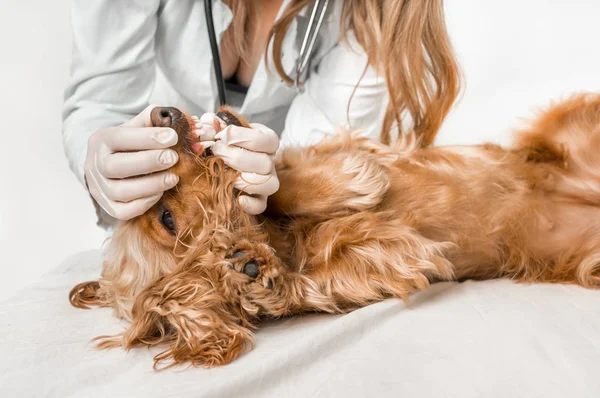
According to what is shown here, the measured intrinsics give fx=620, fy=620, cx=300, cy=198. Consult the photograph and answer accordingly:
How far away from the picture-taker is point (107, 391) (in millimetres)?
1105

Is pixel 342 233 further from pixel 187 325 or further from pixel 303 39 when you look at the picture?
pixel 303 39

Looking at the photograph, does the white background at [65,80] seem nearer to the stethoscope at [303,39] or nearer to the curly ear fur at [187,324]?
the stethoscope at [303,39]

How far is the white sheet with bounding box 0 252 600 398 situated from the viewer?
1.08 meters

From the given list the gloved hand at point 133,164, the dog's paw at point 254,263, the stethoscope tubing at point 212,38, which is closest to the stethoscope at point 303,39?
the stethoscope tubing at point 212,38

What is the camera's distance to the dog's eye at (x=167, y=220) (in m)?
1.46

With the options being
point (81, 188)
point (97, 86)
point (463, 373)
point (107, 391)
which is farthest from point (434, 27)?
point (81, 188)

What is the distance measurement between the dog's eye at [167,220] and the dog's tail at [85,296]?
0.31m

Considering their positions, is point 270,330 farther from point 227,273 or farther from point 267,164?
point 267,164

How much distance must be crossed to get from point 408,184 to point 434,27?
0.65 m

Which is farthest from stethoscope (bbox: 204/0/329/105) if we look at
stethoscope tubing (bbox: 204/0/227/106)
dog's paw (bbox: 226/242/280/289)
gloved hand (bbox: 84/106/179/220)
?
dog's paw (bbox: 226/242/280/289)

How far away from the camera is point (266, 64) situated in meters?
2.16

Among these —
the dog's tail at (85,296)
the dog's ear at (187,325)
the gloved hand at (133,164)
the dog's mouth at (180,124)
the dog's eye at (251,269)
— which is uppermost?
the dog's mouth at (180,124)

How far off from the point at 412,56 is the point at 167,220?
102 centimetres

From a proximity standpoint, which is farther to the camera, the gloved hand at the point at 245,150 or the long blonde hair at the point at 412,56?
the long blonde hair at the point at 412,56
